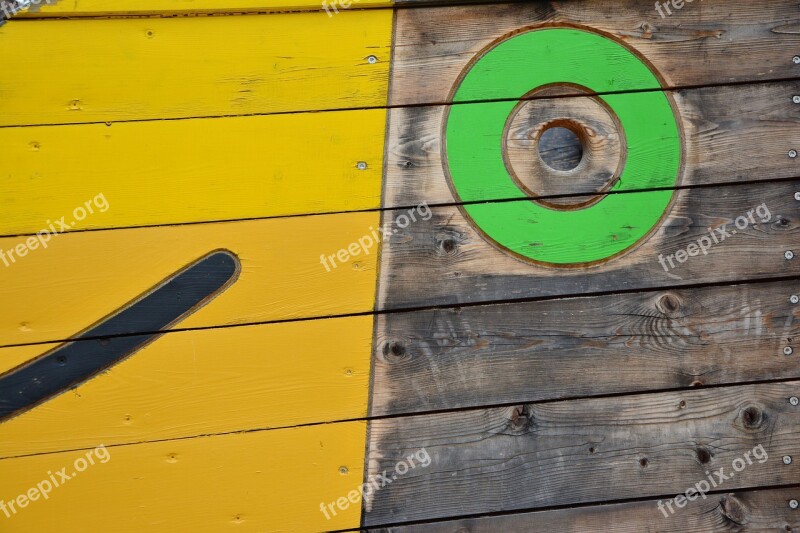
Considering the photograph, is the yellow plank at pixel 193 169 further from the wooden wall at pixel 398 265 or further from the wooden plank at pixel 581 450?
the wooden plank at pixel 581 450

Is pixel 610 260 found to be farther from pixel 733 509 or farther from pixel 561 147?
pixel 733 509

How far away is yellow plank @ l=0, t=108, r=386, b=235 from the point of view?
5.20 ft

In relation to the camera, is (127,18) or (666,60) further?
(666,60)

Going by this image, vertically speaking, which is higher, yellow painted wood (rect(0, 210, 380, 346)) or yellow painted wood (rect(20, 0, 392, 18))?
yellow painted wood (rect(20, 0, 392, 18))

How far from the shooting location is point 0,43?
157cm

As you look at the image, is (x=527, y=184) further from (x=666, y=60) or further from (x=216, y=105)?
(x=216, y=105)

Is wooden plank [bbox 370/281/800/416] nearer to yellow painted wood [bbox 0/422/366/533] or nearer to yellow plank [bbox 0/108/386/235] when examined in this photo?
yellow painted wood [bbox 0/422/366/533]

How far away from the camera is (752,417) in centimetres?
174

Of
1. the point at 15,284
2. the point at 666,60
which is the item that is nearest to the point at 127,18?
the point at 15,284

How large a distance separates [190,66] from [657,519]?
4.93 feet

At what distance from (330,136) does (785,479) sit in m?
1.35

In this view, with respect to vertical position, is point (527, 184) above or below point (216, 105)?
below

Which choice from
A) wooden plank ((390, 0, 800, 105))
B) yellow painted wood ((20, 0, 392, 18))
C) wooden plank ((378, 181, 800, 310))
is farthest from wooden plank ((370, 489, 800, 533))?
yellow painted wood ((20, 0, 392, 18))

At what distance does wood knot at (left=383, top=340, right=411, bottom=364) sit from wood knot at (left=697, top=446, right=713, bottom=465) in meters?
0.73
